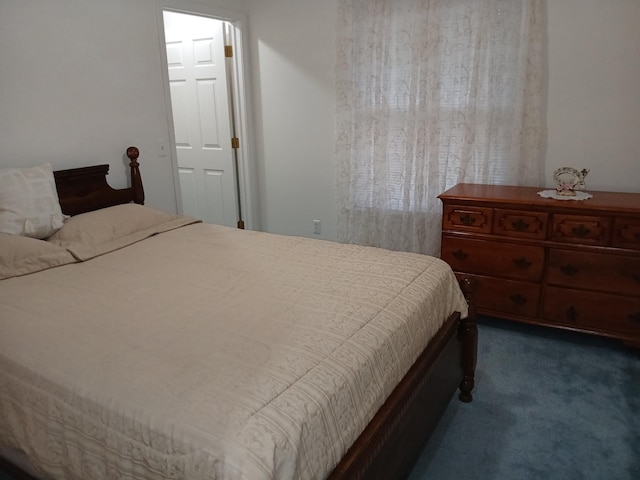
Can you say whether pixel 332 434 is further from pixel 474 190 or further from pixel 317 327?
pixel 474 190

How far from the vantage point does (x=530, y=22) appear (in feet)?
9.72

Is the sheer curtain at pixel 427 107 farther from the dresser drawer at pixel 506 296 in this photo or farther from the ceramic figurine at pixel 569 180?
the dresser drawer at pixel 506 296

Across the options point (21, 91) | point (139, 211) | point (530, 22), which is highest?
point (530, 22)

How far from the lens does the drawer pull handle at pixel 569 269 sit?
272cm

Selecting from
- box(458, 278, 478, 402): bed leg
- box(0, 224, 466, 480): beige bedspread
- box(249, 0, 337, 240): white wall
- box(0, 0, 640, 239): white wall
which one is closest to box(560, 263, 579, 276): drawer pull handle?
box(0, 0, 640, 239): white wall

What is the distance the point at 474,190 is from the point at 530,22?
1.08 m

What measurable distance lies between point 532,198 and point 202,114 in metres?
2.86

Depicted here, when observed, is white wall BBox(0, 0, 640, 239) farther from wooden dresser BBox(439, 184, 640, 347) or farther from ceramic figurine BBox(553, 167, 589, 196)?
wooden dresser BBox(439, 184, 640, 347)

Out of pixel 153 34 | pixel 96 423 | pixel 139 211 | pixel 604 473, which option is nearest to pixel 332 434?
pixel 96 423

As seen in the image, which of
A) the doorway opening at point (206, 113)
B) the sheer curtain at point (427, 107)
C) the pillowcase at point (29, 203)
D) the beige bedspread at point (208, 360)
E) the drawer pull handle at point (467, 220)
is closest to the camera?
the beige bedspread at point (208, 360)

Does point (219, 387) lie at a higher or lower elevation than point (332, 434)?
higher

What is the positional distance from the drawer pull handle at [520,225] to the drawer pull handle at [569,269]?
299 millimetres

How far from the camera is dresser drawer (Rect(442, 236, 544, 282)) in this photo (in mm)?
2832

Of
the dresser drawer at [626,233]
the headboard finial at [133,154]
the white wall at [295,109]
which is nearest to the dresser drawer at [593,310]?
the dresser drawer at [626,233]
